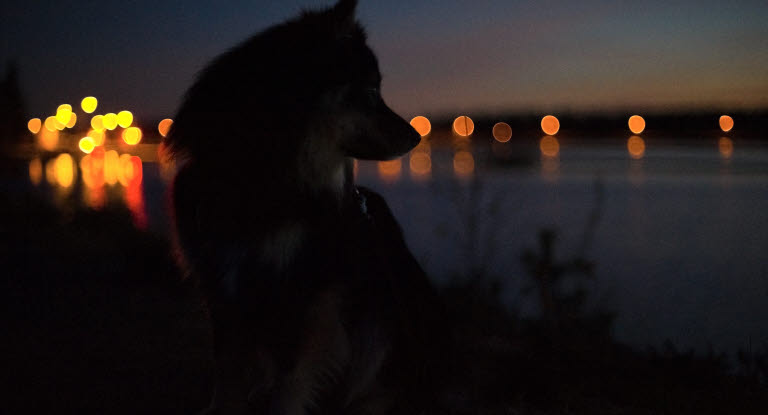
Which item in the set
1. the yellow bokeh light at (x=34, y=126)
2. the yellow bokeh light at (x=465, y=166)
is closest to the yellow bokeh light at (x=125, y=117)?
the yellow bokeh light at (x=34, y=126)

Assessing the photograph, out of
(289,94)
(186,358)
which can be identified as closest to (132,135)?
(186,358)

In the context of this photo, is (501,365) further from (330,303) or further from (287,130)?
(287,130)

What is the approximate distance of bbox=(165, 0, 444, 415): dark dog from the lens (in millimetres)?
2400

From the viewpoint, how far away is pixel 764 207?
16562 mm

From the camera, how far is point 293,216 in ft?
7.97

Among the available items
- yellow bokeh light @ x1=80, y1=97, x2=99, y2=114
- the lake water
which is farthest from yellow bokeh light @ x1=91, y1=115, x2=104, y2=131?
the lake water

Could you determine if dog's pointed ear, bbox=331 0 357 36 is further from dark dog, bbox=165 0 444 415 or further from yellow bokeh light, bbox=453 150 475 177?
yellow bokeh light, bbox=453 150 475 177

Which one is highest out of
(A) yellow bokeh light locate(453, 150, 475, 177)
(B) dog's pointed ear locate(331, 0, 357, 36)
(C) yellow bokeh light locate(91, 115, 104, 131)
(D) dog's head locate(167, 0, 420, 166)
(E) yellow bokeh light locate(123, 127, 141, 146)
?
(C) yellow bokeh light locate(91, 115, 104, 131)

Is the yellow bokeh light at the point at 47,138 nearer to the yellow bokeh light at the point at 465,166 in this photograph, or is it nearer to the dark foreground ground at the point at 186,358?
the yellow bokeh light at the point at 465,166

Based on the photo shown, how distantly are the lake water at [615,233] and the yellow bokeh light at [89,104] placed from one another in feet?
9.07

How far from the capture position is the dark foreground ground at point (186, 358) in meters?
3.48

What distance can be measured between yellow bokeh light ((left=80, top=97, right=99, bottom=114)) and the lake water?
277cm

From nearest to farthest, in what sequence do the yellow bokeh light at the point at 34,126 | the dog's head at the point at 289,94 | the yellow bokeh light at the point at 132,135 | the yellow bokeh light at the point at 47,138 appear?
the dog's head at the point at 289,94, the yellow bokeh light at the point at 132,135, the yellow bokeh light at the point at 47,138, the yellow bokeh light at the point at 34,126

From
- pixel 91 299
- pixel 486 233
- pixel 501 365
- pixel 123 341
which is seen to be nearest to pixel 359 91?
pixel 501 365
